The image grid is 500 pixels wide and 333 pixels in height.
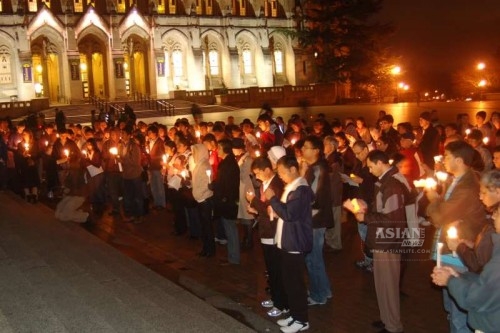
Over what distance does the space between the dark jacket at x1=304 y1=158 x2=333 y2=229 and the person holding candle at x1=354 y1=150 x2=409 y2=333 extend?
1.20 metres

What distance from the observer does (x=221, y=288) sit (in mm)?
8383

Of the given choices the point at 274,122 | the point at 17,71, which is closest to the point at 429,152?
the point at 274,122

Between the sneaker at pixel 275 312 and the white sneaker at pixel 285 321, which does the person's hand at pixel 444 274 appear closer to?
the white sneaker at pixel 285 321

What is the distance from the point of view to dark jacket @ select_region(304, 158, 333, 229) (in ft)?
23.9

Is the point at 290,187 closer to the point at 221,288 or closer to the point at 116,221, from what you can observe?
the point at 221,288

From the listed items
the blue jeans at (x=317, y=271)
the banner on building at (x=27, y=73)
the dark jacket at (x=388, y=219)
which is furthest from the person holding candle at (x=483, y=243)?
the banner on building at (x=27, y=73)

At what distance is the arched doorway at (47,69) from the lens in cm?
4753

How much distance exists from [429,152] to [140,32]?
4332 centimetres

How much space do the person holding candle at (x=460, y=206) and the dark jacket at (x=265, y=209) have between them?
1.89m

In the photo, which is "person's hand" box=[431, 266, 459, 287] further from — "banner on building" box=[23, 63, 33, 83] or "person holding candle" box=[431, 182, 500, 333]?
"banner on building" box=[23, 63, 33, 83]

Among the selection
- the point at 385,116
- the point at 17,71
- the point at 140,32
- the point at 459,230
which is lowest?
the point at 459,230

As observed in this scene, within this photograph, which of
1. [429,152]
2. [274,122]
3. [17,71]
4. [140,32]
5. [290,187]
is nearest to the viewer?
[290,187]

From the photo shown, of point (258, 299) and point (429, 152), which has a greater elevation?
point (429, 152)

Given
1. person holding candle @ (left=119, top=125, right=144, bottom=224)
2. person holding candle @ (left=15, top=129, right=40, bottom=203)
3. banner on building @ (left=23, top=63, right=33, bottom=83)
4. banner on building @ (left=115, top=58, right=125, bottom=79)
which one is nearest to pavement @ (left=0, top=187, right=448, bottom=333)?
person holding candle @ (left=119, top=125, right=144, bottom=224)
